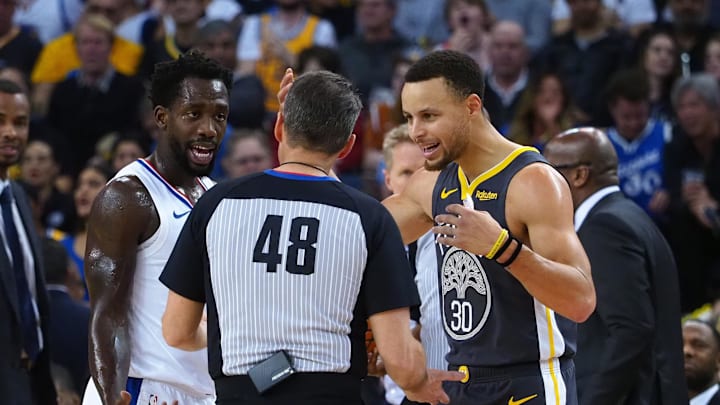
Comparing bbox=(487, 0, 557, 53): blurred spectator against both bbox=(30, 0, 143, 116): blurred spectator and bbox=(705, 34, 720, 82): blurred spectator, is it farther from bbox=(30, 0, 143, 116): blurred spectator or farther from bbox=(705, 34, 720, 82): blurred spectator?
bbox=(30, 0, 143, 116): blurred spectator

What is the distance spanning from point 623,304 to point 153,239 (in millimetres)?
2554

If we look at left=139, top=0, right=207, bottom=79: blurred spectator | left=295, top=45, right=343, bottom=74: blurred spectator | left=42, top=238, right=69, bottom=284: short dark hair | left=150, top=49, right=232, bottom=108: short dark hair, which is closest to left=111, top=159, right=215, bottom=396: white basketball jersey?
left=150, top=49, right=232, bottom=108: short dark hair

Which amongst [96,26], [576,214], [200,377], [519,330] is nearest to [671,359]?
[576,214]

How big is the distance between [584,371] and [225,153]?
5258mm

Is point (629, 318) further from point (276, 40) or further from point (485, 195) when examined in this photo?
Answer: point (276, 40)

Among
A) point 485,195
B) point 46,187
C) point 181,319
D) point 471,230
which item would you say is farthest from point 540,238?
point 46,187

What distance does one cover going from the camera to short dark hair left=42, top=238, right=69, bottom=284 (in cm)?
820

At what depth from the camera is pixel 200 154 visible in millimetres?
5617

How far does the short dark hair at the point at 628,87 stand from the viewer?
34.3ft

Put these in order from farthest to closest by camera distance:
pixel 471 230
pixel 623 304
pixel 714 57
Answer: pixel 714 57, pixel 623 304, pixel 471 230

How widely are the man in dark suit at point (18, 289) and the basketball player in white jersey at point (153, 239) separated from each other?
1413mm

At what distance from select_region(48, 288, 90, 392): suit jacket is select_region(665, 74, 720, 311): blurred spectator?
197 inches

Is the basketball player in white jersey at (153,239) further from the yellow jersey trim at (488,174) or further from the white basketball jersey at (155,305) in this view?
the yellow jersey trim at (488,174)

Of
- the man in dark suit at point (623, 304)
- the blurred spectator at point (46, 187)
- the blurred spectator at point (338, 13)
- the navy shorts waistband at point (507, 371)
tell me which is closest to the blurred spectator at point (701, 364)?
the man in dark suit at point (623, 304)
